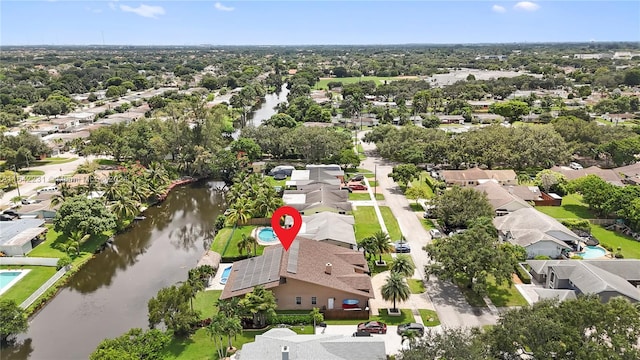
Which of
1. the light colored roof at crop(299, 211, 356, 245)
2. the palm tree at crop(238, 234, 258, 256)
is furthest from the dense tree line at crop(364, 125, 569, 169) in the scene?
the palm tree at crop(238, 234, 258, 256)

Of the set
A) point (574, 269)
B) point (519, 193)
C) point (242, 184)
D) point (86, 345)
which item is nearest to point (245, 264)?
point (86, 345)

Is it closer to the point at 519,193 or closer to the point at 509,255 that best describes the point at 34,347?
the point at 509,255

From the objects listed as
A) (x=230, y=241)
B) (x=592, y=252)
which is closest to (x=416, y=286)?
(x=592, y=252)

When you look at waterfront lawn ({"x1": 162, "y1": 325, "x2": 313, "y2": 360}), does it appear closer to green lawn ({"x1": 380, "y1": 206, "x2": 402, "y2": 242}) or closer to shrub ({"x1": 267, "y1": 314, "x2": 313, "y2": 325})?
shrub ({"x1": 267, "y1": 314, "x2": 313, "y2": 325})

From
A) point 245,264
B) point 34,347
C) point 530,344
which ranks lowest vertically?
point 34,347

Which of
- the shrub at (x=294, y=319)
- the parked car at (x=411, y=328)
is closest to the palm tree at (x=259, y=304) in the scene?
the shrub at (x=294, y=319)

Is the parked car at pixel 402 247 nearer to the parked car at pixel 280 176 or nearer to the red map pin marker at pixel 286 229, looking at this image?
the red map pin marker at pixel 286 229
